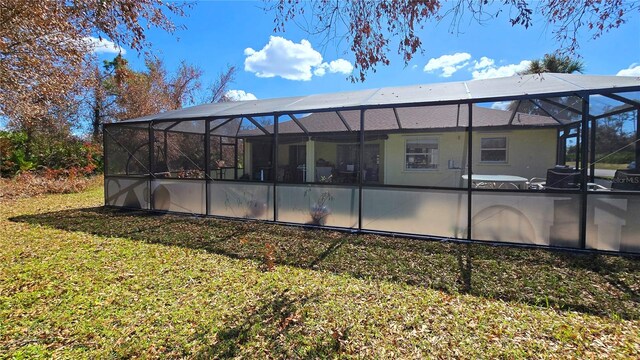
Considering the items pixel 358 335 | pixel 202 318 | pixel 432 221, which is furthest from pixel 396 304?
pixel 432 221

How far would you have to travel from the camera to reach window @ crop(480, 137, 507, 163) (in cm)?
1070

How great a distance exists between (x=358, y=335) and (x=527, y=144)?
1034 centimetres

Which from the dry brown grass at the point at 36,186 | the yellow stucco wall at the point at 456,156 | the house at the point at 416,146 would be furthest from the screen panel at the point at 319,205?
the dry brown grass at the point at 36,186

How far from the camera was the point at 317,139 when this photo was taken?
1306 centimetres

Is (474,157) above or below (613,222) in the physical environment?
above

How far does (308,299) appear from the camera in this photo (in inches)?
136

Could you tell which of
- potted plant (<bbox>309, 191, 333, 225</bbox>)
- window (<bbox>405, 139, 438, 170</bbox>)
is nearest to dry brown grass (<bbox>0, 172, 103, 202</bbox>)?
potted plant (<bbox>309, 191, 333, 225</bbox>)

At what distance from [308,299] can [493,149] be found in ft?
32.3

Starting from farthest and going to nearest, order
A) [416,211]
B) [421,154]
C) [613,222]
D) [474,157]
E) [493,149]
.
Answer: [421,154], [474,157], [493,149], [416,211], [613,222]

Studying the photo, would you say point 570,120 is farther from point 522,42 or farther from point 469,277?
point 469,277

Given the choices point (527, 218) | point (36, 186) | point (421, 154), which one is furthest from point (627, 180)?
point (36, 186)

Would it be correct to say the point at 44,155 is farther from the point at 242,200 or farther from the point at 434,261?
the point at 434,261

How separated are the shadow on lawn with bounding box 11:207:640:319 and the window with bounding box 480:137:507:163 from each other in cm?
655

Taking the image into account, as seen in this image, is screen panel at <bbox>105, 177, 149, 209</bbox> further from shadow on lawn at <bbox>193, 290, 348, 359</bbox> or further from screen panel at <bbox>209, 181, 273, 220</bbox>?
shadow on lawn at <bbox>193, 290, 348, 359</bbox>
